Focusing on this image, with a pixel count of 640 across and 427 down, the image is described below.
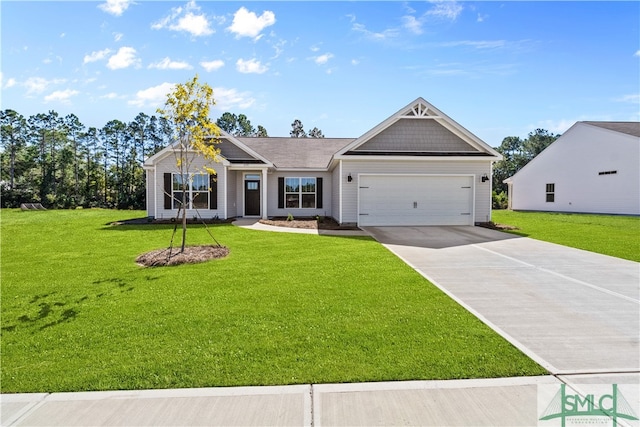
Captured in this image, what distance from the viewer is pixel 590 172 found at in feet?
76.2

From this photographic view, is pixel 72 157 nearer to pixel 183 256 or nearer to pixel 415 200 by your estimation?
pixel 183 256

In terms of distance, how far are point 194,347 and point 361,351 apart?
1772mm

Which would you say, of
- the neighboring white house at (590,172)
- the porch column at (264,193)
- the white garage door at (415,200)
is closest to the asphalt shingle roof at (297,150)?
the porch column at (264,193)

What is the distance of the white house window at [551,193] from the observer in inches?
1024

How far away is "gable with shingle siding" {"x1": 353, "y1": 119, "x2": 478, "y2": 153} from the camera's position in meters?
15.0

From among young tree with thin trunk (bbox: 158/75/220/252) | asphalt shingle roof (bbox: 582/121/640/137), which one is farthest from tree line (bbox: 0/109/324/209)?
asphalt shingle roof (bbox: 582/121/640/137)

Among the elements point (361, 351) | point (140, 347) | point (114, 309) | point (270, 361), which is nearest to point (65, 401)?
point (140, 347)

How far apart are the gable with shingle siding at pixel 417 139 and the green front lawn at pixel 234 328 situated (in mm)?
8544

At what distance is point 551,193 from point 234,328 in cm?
2928

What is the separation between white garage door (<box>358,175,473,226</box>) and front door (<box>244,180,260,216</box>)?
643 cm

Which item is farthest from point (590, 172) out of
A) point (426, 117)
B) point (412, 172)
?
point (412, 172)

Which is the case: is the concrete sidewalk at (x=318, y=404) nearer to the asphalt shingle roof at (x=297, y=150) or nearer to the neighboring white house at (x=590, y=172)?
the asphalt shingle roof at (x=297, y=150)

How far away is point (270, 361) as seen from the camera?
3.32 meters

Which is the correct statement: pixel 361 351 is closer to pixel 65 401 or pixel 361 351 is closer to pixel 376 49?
pixel 65 401
